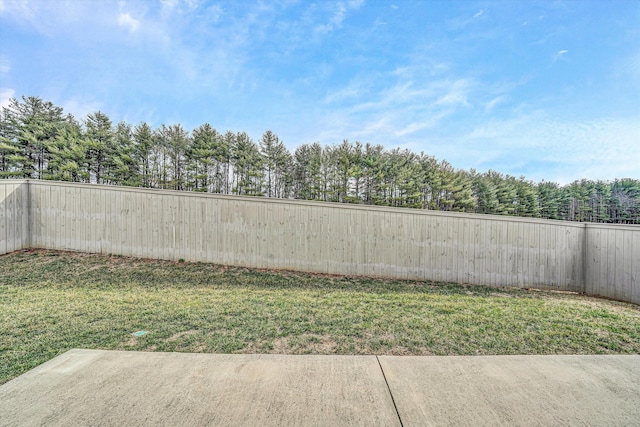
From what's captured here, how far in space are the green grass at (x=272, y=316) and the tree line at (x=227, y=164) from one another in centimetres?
1487

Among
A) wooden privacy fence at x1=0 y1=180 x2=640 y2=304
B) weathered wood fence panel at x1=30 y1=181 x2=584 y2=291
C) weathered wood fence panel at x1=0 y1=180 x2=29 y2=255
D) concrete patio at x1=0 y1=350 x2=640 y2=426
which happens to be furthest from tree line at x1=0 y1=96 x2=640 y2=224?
concrete patio at x1=0 y1=350 x2=640 y2=426

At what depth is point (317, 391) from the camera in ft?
5.41

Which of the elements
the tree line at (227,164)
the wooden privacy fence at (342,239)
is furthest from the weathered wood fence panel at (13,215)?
the tree line at (227,164)

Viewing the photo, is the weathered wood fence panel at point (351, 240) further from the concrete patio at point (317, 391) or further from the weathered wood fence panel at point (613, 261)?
the concrete patio at point (317, 391)

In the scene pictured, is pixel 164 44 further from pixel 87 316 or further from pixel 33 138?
pixel 33 138

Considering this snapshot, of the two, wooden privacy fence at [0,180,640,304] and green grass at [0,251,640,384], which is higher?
wooden privacy fence at [0,180,640,304]

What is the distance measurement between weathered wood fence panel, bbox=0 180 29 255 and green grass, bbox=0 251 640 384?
67 centimetres

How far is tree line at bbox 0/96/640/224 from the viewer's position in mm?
15594

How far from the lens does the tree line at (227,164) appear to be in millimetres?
15594

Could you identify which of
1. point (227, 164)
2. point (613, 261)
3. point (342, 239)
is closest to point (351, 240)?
point (342, 239)

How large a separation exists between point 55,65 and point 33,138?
12.1m

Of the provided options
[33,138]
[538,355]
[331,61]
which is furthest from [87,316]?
[33,138]

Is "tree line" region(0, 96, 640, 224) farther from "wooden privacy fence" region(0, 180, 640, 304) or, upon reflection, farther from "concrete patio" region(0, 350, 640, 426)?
"concrete patio" region(0, 350, 640, 426)

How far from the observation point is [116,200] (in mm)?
5914
